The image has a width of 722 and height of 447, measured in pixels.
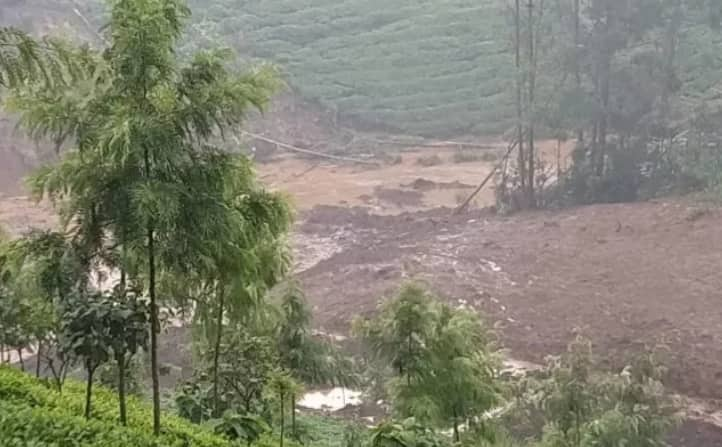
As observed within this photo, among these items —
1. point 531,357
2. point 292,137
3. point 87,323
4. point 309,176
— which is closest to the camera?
point 87,323

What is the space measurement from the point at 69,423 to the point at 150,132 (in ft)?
4.87

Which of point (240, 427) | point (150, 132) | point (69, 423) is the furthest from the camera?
point (240, 427)

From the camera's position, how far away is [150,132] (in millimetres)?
4441

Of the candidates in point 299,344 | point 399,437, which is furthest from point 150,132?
point 299,344

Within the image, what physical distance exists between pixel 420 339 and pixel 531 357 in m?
6.42

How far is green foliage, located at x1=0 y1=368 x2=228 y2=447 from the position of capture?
Answer: 4.44 meters

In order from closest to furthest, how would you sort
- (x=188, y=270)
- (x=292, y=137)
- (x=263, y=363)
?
(x=188, y=270) → (x=263, y=363) → (x=292, y=137)

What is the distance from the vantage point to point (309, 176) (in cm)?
2509

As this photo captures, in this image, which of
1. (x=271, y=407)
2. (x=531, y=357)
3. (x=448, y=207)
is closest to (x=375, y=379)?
(x=271, y=407)

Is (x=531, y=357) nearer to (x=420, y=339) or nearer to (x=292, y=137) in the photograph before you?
(x=420, y=339)

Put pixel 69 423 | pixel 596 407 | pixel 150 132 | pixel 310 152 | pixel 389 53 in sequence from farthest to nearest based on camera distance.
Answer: pixel 389 53 → pixel 310 152 → pixel 596 407 → pixel 69 423 → pixel 150 132

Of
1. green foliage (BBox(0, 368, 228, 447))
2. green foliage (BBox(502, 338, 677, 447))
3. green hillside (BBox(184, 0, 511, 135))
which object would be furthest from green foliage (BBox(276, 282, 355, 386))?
green hillside (BBox(184, 0, 511, 135))

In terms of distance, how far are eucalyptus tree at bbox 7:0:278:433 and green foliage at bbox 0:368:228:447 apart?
487 millimetres

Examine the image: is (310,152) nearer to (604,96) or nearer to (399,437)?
(604,96)
